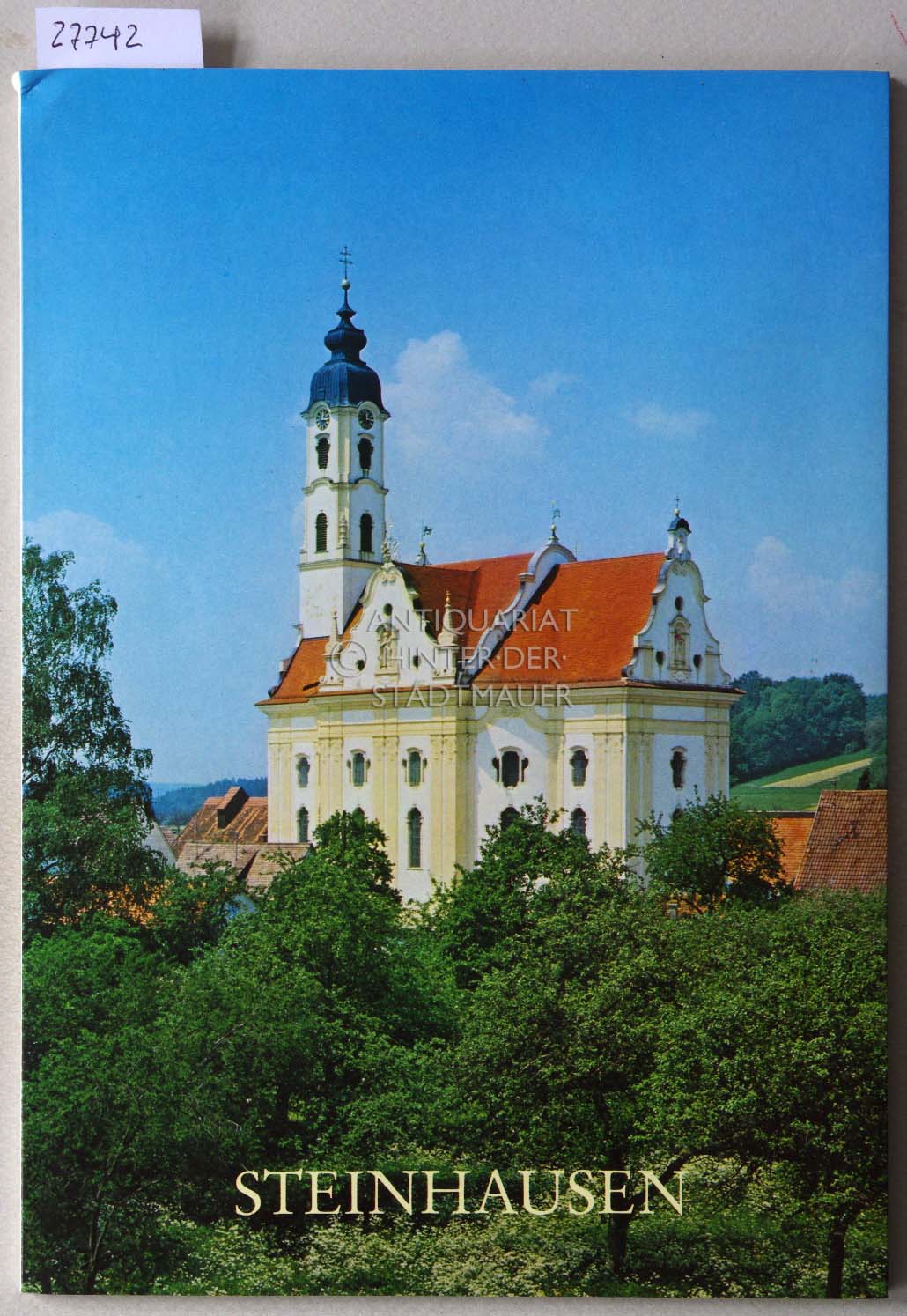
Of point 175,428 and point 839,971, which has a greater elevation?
point 175,428

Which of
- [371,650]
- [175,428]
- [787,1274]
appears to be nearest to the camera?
[787,1274]

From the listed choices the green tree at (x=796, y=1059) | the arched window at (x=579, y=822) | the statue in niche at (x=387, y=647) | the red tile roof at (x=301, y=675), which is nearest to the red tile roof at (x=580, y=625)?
the statue in niche at (x=387, y=647)

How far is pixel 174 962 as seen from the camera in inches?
187

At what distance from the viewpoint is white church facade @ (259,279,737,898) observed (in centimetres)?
448

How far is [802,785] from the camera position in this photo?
4.47 meters

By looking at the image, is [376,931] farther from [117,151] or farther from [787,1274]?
[117,151]

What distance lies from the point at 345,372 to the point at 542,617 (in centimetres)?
100

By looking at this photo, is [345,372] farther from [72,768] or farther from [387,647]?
[72,768]

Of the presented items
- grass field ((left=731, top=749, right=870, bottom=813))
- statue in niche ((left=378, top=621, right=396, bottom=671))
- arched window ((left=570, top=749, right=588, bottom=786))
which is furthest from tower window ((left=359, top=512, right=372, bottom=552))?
grass field ((left=731, top=749, right=870, bottom=813))

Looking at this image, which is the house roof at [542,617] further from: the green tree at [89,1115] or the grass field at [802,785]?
the green tree at [89,1115]

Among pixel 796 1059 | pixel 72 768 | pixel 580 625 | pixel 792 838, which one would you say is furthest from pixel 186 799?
pixel 796 1059

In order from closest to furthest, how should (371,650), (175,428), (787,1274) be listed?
(787,1274) → (175,428) → (371,650)

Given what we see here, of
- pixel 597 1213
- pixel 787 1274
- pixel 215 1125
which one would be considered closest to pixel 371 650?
pixel 215 1125

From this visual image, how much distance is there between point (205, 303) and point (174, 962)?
7.10ft
